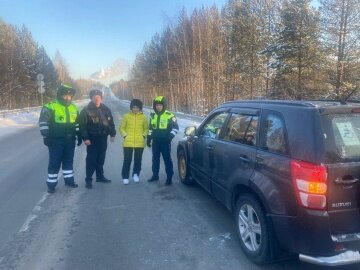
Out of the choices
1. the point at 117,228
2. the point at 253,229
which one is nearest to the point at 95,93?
the point at 117,228

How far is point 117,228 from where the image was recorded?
4.68 m

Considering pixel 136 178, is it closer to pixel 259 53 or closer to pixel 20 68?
pixel 259 53

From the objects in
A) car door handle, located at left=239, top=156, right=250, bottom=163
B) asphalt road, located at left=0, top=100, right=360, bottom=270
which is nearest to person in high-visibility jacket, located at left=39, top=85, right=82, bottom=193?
asphalt road, located at left=0, top=100, right=360, bottom=270

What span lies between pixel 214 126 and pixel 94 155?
2821 millimetres

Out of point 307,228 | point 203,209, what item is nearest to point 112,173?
point 203,209

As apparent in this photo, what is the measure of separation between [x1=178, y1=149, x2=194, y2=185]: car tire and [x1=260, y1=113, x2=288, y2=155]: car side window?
286 cm

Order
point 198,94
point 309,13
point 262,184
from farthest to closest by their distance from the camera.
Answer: point 198,94 < point 309,13 < point 262,184

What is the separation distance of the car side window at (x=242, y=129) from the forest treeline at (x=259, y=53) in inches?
398

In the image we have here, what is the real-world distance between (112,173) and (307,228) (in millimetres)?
5609

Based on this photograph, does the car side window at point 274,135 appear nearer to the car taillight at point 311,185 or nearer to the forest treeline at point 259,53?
the car taillight at point 311,185

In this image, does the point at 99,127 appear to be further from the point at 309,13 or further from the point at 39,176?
the point at 309,13

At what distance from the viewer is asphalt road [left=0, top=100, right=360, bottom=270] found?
3740 mm

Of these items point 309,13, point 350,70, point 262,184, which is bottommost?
point 262,184

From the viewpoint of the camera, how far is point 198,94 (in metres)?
36.7
